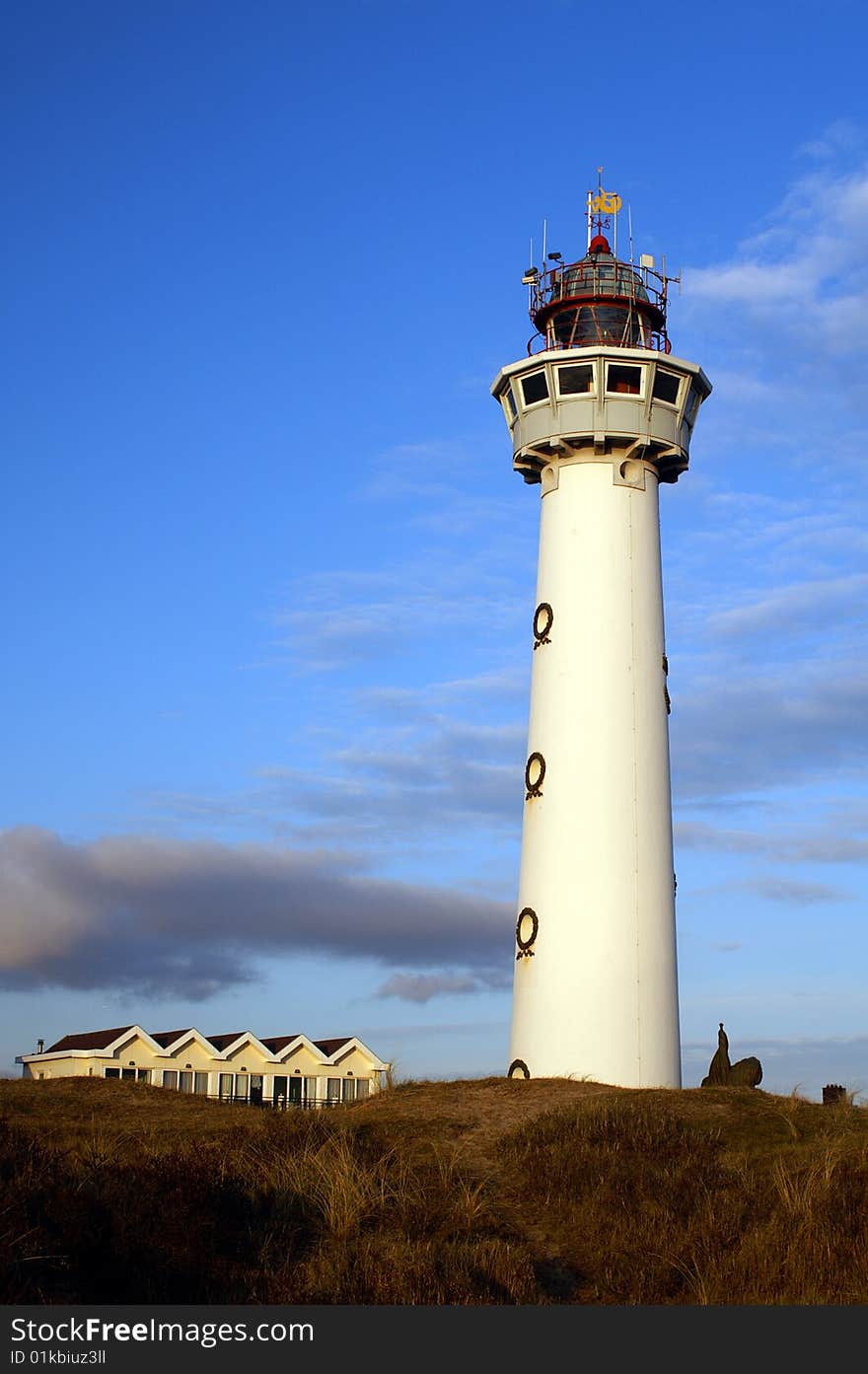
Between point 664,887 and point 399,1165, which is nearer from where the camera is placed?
point 399,1165

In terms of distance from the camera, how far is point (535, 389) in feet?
124

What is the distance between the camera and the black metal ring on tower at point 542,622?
3644 cm

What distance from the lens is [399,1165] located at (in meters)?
22.1

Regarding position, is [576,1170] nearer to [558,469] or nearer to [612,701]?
[612,701]

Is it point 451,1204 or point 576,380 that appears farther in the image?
point 576,380

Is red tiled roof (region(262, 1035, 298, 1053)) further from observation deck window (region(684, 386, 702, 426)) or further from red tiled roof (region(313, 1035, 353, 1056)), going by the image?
observation deck window (region(684, 386, 702, 426))

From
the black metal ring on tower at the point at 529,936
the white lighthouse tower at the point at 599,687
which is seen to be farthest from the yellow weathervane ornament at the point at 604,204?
the black metal ring on tower at the point at 529,936

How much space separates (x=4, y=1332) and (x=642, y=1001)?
21744mm

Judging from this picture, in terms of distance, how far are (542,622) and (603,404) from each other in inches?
219

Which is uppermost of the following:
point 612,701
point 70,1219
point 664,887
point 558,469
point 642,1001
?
point 558,469

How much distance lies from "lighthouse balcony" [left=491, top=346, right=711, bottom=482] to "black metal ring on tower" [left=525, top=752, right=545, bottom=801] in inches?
297

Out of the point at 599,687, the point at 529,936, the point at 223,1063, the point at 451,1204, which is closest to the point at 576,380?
the point at 599,687

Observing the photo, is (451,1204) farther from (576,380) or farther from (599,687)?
(576,380)

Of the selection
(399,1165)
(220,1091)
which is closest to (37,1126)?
(399,1165)
